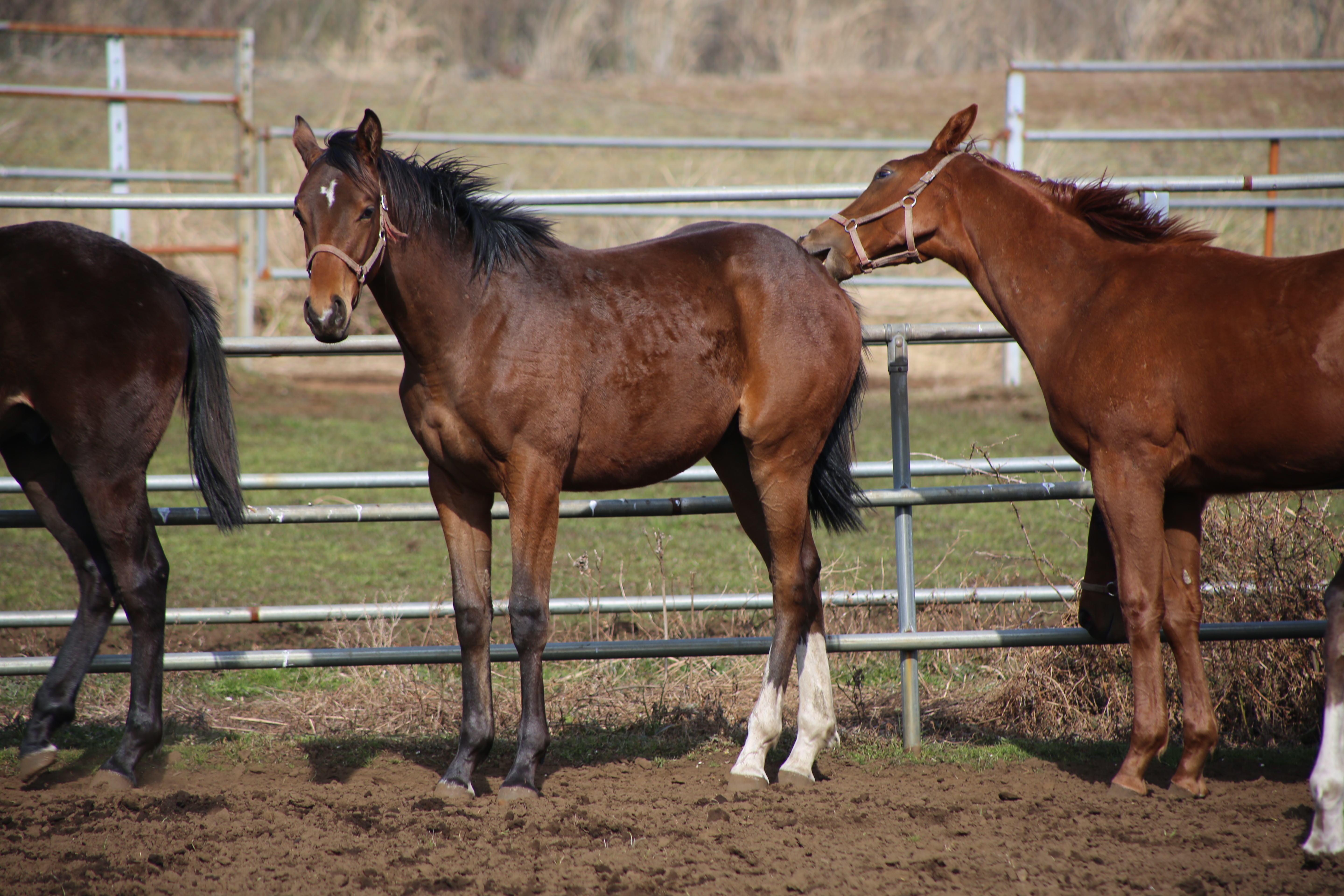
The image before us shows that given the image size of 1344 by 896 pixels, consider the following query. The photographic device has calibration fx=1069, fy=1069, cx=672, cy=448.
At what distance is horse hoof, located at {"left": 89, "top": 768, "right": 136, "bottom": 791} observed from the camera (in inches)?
134

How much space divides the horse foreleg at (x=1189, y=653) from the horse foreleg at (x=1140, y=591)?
65mm

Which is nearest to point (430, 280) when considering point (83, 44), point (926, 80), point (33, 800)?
point (33, 800)

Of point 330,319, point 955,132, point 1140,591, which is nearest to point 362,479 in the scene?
point 330,319

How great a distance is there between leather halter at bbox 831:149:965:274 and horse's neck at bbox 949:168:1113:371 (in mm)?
133

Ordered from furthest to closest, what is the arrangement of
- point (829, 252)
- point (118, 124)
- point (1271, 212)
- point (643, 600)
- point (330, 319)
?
1. point (118, 124)
2. point (1271, 212)
3. point (643, 600)
4. point (829, 252)
5. point (330, 319)

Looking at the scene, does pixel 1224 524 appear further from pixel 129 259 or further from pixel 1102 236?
pixel 129 259

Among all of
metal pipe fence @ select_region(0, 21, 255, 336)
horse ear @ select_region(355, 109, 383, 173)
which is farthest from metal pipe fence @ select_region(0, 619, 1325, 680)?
metal pipe fence @ select_region(0, 21, 255, 336)

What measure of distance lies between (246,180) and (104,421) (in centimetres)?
720

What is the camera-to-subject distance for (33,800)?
11.0ft

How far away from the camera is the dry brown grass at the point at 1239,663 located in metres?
3.96

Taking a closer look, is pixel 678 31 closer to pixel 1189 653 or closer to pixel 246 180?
pixel 246 180

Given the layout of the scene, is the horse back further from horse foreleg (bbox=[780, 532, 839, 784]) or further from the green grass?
horse foreleg (bbox=[780, 532, 839, 784])

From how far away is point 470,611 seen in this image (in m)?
3.46

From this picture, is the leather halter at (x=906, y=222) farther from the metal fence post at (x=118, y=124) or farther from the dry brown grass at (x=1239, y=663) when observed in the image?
the metal fence post at (x=118, y=124)
